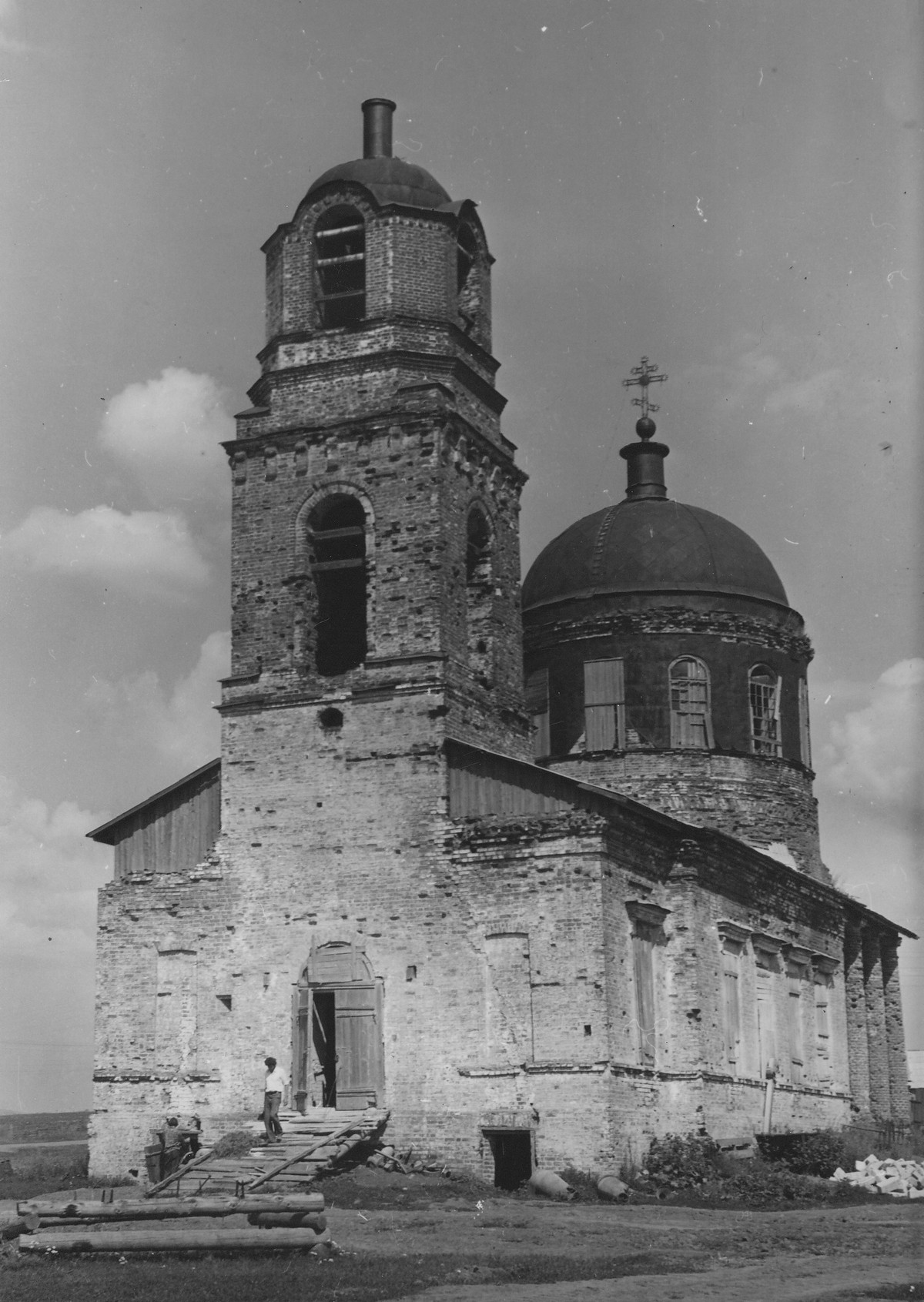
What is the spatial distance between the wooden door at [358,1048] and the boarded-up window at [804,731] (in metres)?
13.3

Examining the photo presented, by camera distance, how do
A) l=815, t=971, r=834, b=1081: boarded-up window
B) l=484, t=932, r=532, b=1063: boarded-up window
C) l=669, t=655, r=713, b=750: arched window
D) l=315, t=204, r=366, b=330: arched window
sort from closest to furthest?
l=484, t=932, r=532, b=1063: boarded-up window → l=315, t=204, r=366, b=330: arched window → l=815, t=971, r=834, b=1081: boarded-up window → l=669, t=655, r=713, b=750: arched window

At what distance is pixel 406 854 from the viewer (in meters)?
26.2

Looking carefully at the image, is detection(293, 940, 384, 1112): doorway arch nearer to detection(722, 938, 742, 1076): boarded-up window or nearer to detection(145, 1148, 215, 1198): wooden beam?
detection(145, 1148, 215, 1198): wooden beam

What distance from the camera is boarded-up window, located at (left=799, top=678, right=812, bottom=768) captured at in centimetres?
3606

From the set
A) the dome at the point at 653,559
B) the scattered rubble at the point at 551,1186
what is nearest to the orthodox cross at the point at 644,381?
the dome at the point at 653,559

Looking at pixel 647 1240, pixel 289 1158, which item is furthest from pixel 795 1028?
pixel 647 1240

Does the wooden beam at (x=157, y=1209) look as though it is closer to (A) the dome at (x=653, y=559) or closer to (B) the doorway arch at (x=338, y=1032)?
(B) the doorway arch at (x=338, y=1032)

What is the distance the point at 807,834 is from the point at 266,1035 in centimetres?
1361

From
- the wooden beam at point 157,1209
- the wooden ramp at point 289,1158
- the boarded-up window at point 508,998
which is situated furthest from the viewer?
the boarded-up window at point 508,998

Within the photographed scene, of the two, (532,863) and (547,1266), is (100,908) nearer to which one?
(532,863)

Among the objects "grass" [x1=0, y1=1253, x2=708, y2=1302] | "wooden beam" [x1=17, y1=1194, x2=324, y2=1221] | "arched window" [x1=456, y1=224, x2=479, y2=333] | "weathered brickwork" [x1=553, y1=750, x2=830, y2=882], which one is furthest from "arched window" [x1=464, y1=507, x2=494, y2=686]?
"grass" [x1=0, y1=1253, x2=708, y2=1302]

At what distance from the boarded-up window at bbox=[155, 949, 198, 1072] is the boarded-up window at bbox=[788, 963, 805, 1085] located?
427 inches

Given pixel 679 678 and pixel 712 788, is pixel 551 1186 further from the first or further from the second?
pixel 679 678

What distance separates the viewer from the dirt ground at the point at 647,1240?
15.1 m
